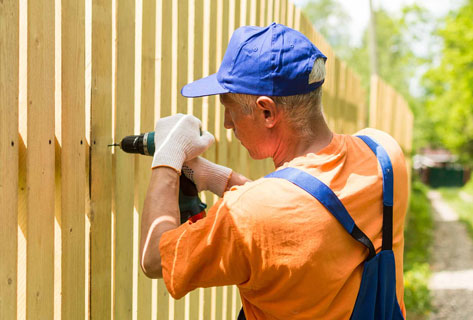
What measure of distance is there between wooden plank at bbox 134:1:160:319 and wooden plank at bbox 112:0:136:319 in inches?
2.8

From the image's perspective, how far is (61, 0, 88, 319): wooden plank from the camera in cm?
171

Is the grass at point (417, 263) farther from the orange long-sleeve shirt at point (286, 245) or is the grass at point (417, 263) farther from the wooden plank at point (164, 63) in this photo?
the orange long-sleeve shirt at point (286, 245)

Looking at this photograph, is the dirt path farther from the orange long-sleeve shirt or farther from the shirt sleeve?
the shirt sleeve

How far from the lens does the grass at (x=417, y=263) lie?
6.49m

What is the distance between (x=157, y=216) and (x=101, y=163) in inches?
16.3

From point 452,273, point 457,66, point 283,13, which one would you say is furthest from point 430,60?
point 283,13

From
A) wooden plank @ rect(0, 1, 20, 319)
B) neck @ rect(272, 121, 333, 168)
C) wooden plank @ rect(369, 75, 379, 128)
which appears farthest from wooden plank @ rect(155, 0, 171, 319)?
wooden plank @ rect(369, 75, 379, 128)

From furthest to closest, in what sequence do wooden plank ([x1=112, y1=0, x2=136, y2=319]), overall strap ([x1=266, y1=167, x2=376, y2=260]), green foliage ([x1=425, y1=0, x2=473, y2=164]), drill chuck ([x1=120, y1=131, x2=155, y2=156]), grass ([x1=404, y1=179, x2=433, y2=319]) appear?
green foliage ([x1=425, y1=0, x2=473, y2=164]), grass ([x1=404, y1=179, x2=433, y2=319]), wooden plank ([x1=112, y1=0, x2=136, y2=319]), drill chuck ([x1=120, y1=131, x2=155, y2=156]), overall strap ([x1=266, y1=167, x2=376, y2=260])

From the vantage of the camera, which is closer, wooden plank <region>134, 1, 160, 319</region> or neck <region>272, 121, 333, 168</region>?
neck <region>272, 121, 333, 168</region>

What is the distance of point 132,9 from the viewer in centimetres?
206

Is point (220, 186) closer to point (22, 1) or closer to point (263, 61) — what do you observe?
point (263, 61)

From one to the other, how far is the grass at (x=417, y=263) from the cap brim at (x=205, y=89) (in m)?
5.34

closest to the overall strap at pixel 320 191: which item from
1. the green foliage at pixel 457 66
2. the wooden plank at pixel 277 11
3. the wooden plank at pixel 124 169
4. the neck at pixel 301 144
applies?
the neck at pixel 301 144

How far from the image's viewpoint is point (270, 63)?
166 centimetres
